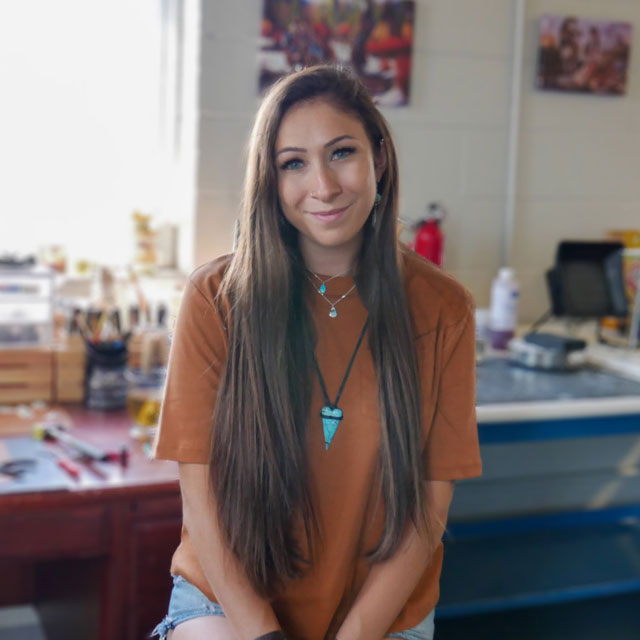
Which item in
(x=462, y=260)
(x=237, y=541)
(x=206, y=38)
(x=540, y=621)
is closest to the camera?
(x=237, y=541)

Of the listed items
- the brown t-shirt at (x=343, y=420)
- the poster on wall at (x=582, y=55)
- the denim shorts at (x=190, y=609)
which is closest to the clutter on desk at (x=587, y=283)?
the poster on wall at (x=582, y=55)

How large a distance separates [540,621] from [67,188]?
177cm

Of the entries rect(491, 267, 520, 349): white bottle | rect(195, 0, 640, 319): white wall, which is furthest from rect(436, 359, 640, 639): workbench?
rect(195, 0, 640, 319): white wall

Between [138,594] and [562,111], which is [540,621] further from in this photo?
[562,111]

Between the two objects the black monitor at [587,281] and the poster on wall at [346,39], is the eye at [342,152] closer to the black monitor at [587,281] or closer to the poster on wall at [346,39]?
the poster on wall at [346,39]

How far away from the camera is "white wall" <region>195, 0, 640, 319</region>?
234cm

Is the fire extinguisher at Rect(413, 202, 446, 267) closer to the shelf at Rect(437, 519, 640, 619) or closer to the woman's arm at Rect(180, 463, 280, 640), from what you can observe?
the shelf at Rect(437, 519, 640, 619)

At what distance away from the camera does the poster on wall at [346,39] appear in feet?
7.68

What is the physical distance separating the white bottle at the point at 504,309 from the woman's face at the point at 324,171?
123 cm

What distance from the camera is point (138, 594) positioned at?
165cm

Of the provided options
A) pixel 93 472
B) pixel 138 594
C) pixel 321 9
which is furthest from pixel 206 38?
pixel 138 594

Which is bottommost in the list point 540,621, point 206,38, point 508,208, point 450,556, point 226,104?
point 540,621

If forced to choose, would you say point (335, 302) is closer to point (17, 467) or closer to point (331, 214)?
point (331, 214)

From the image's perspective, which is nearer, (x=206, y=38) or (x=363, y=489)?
(x=363, y=489)
